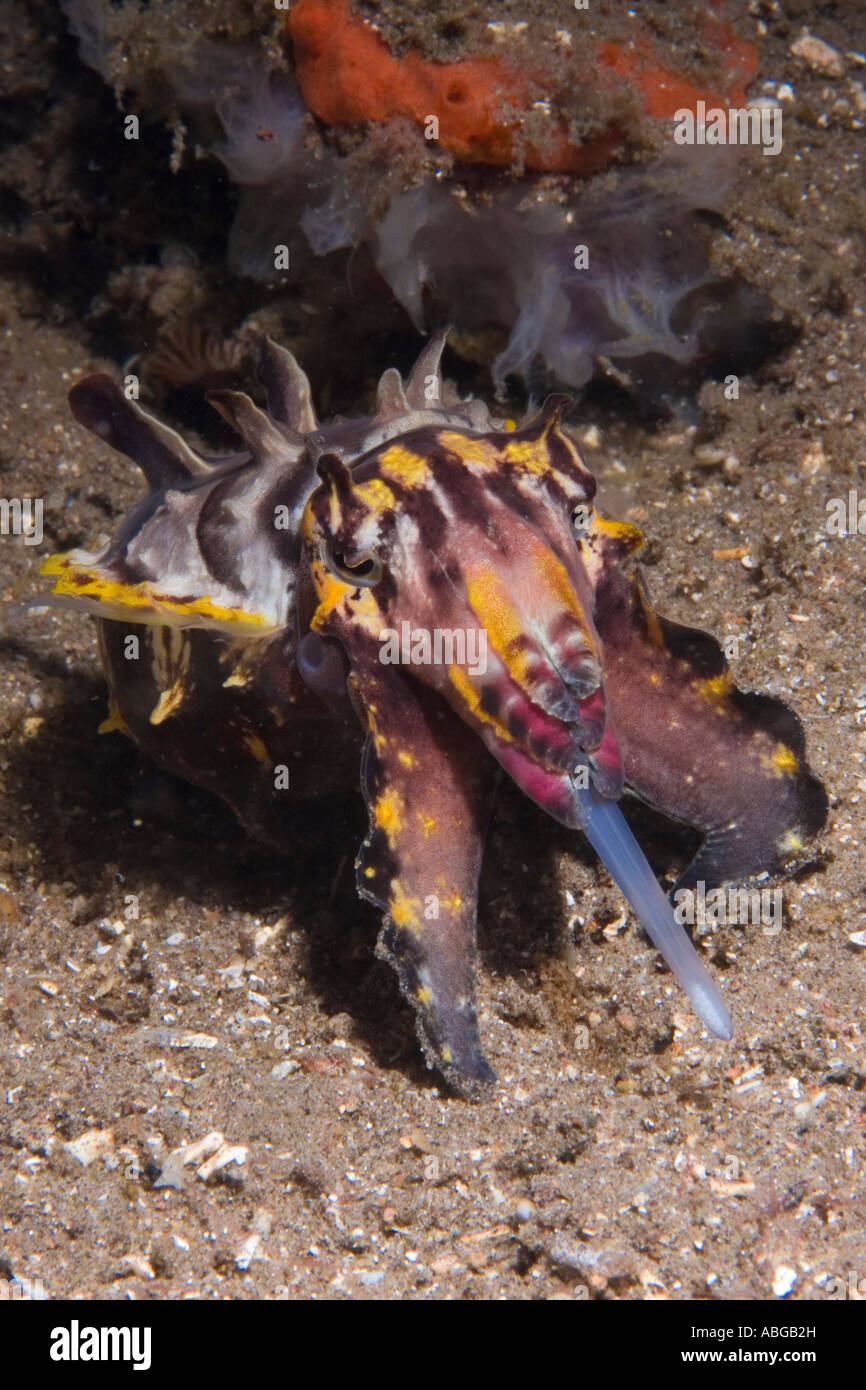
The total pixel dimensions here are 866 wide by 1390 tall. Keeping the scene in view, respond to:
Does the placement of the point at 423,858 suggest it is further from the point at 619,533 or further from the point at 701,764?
the point at 619,533

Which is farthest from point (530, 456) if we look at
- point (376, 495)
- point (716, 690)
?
point (716, 690)

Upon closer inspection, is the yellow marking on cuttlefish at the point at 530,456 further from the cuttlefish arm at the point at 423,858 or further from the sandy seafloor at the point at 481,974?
the sandy seafloor at the point at 481,974

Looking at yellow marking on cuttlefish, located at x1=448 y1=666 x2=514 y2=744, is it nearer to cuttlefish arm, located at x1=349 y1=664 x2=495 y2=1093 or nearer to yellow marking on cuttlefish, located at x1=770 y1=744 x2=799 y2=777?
cuttlefish arm, located at x1=349 y1=664 x2=495 y2=1093

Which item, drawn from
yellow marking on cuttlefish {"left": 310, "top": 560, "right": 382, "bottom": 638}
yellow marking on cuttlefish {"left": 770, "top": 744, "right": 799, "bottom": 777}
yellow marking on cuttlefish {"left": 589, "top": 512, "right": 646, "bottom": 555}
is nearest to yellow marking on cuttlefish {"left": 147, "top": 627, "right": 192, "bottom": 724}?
yellow marking on cuttlefish {"left": 310, "top": 560, "right": 382, "bottom": 638}

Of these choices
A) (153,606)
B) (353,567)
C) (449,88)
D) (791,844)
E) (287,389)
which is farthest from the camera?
(449,88)

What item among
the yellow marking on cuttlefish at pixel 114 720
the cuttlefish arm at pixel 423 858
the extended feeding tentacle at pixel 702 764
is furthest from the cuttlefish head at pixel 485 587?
the yellow marking on cuttlefish at pixel 114 720
